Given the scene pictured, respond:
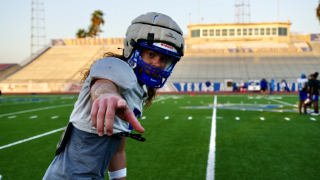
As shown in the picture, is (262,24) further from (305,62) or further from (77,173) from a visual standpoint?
(77,173)

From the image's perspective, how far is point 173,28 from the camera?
245 cm

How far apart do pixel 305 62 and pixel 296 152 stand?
1583 inches

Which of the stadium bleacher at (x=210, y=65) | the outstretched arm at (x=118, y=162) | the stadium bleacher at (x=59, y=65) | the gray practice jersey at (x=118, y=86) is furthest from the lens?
the stadium bleacher at (x=59, y=65)

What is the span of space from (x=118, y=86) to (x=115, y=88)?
9cm

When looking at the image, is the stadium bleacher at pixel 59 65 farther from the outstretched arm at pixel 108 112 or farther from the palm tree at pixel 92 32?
the outstretched arm at pixel 108 112

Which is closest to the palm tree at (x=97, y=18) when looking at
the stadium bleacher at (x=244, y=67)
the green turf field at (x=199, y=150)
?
the stadium bleacher at (x=244, y=67)

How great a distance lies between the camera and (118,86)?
183cm

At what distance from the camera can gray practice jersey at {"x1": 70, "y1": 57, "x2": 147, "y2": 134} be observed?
71.6 inches

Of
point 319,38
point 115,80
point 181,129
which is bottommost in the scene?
point 181,129

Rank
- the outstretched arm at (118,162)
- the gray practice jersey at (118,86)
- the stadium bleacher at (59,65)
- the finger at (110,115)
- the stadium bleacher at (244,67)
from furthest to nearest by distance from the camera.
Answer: the stadium bleacher at (59,65)
the stadium bleacher at (244,67)
the outstretched arm at (118,162)
the gray practice jersey at (118,86)
the finger at (110,115)

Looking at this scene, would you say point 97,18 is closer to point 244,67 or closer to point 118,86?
point 244,67

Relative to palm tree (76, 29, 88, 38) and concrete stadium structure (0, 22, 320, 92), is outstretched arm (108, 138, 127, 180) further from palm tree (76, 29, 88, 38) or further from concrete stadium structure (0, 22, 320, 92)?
palm tree (76, 29, 88, 38)

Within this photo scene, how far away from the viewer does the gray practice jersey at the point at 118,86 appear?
1.82 meters

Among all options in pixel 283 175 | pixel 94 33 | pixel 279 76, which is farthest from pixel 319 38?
pixel 283 175
